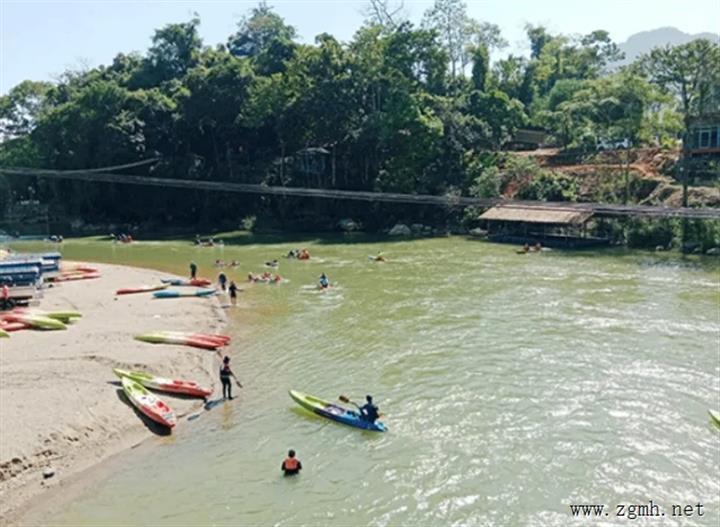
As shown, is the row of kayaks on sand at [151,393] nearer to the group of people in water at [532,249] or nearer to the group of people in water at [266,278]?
the group of people in water at [266,278]

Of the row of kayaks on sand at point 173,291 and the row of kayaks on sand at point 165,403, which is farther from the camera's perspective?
the row of kayaks on sand at point 173,291

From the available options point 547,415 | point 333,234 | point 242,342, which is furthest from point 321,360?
point 333,234

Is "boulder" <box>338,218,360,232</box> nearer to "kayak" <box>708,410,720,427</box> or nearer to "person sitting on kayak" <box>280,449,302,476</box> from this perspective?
"kayak" <box>708,410,720,427</box>

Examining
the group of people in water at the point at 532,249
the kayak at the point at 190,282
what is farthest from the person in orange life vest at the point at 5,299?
the group of people in water at the point at 532,249

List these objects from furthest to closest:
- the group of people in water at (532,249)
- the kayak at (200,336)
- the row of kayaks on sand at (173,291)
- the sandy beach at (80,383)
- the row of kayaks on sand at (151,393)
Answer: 1. the group of people in water at (532,249)
2. the row of kayaks on sand at (173,291)
3. the kayak at (200,336)
4. the row of kayaks on sand at (151,393)
5. the sandy beach at (80,383)

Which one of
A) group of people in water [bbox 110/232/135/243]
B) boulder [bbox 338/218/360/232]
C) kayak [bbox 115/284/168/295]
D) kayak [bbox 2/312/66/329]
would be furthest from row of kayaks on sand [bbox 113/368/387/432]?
boulder [bbox 338/218/360/232]

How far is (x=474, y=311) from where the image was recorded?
30.5 m

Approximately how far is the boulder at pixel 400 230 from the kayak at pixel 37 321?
36.1 m

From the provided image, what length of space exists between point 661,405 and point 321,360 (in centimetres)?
1107

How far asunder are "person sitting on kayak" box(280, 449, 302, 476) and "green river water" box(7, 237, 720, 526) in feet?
0.80

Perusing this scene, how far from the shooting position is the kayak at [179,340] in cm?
2484

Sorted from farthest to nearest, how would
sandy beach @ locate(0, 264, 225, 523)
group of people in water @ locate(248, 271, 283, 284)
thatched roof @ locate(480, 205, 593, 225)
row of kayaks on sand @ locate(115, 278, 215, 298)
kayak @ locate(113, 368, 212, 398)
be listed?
thatched roof @ locate(480, 205, 593, 225), group of people in water @ locate(248, 271, 283, 284), row of kayaks on sand @ locate(115, 278, 215, 298), kayak @ locate(113, 368, 212, 398), sandy beach @ locate(0, 264, 225, 523)

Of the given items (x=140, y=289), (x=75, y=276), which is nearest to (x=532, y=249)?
(x=140, y=289)

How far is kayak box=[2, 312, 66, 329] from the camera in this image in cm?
2670
